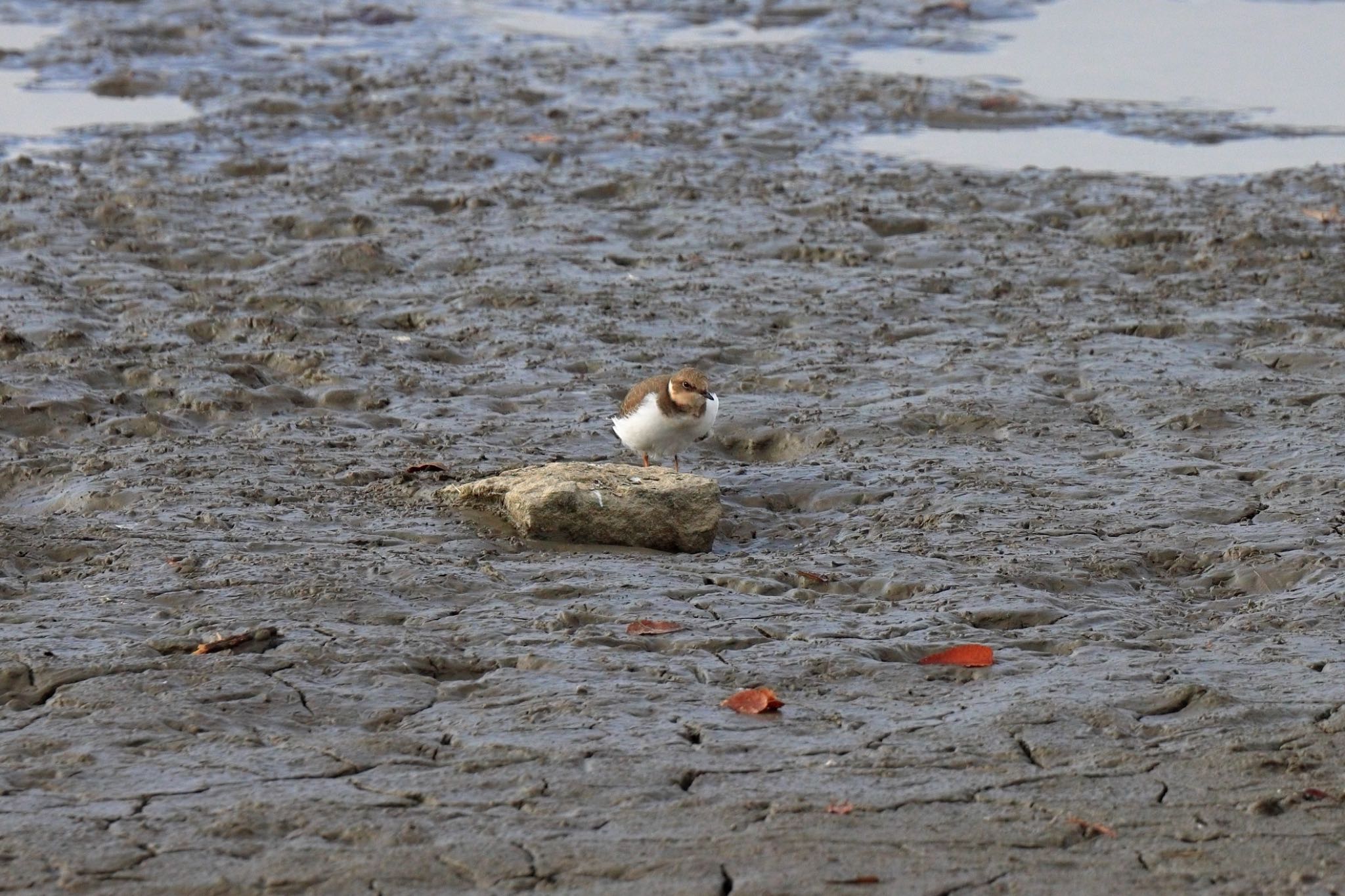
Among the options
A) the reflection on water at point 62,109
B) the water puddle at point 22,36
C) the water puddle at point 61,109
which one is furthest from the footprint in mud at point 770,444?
the water puddle at point 22,36

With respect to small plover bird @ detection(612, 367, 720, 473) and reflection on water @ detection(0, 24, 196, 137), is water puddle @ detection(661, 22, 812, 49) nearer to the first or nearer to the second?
reflection on water @ detection(0, 24, 196, 137)

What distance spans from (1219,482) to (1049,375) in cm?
171

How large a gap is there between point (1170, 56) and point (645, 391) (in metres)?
12.6

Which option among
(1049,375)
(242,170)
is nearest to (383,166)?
(242,170)

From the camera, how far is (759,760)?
500 cm

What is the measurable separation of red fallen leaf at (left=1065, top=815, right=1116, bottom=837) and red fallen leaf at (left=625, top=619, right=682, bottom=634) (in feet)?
5.91

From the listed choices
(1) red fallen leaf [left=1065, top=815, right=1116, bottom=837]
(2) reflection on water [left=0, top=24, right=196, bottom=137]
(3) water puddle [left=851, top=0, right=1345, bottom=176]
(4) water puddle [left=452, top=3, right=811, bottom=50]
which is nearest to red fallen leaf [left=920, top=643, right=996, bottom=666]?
(1) red fallen leaf [left=1065, top=815, right=1116, bottom=837]

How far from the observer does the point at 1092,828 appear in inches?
180

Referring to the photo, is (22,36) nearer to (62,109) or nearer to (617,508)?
(62,109)

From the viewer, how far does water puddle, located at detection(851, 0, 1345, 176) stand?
1405 cm

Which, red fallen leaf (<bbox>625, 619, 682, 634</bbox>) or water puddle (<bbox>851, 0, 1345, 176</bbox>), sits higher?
water puddle (<bbox>851, 0, 1345, 176</bbox>)

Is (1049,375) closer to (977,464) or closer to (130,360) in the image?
(977,464)

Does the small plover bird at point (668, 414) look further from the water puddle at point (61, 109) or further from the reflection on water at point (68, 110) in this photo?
the reflection on water at point (68, 110)

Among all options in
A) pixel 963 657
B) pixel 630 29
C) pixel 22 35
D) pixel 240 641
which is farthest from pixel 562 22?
pixel 963 657
